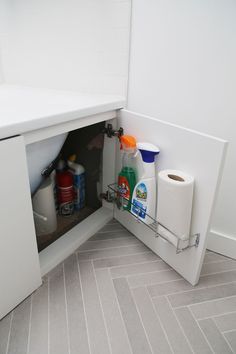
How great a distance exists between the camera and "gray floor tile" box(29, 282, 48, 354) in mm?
833

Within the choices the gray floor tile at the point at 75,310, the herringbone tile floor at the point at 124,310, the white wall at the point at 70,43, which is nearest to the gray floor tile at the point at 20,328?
the herringbone tile floor at the point at 124,310

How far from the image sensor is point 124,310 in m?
0.97

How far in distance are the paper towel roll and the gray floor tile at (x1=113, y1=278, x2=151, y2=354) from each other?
0.35 meters

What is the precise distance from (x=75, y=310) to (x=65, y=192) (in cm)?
63

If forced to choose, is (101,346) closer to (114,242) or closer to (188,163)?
(114,242)

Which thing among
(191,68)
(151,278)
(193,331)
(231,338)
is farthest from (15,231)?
(191,68)

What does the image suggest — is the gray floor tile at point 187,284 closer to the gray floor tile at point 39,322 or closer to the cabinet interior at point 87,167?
the gray floor tile at point 39,322

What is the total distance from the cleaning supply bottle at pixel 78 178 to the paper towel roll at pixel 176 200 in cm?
58

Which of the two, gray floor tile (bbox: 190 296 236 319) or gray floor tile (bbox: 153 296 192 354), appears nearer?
gray floor tile (bbox: 153 296 192 354)

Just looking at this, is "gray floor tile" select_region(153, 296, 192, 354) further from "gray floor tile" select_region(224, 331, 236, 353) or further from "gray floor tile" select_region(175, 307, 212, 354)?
"gray floor tile" select_region(224, 331, 236, 353)

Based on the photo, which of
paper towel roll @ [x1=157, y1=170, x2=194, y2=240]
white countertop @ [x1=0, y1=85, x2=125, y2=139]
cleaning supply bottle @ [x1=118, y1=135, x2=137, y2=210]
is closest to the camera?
white countertop @ [x1=0, y1=85, x2=125, y2=139]

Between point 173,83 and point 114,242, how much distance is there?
0.90 metres

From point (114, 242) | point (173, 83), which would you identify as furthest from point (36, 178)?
point (173, 83)

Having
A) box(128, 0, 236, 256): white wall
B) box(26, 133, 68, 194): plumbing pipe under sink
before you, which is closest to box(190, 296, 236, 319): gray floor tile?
box(128, 0, 236, 256): white wall
